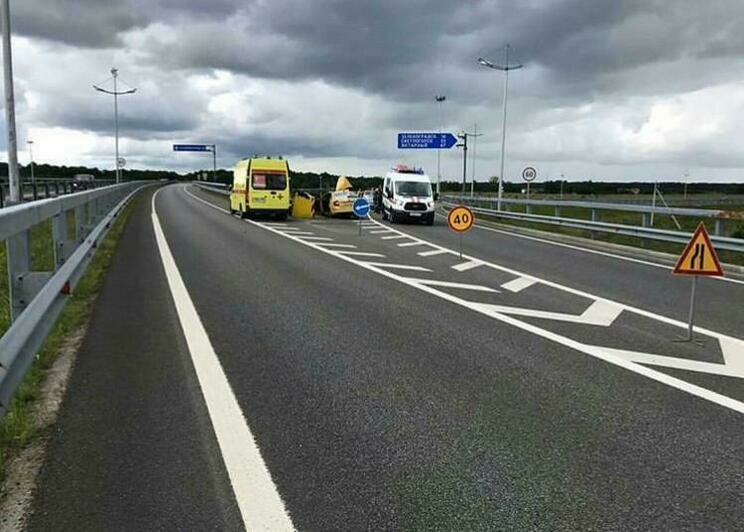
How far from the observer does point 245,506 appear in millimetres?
3578

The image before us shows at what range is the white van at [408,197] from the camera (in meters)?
30.8

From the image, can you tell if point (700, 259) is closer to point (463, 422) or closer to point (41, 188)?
point (463, 422)

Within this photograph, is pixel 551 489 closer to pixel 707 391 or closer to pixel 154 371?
pixel 707 391

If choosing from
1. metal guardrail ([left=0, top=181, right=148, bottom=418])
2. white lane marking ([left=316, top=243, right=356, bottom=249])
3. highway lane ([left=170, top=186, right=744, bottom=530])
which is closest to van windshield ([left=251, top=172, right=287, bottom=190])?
white lane marking ([left=316, top=243, right=356, bottom=249])

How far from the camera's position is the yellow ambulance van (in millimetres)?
31406

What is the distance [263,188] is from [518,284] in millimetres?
21619

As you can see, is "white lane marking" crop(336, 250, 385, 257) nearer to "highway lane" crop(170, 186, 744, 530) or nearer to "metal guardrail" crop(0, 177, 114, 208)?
"highway lane" crop(170, 186, 744, 530)

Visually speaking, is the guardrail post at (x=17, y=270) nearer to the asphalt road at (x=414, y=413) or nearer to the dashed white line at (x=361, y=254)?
the asphalt road at (x=414, y=413)

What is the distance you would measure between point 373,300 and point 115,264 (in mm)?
5929

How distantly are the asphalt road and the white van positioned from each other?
2034cm

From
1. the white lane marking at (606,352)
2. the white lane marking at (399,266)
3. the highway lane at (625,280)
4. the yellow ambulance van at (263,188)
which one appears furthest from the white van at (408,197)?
the white lane marking at (606,352)

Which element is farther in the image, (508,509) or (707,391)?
(707,391)

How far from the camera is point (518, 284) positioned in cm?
1191

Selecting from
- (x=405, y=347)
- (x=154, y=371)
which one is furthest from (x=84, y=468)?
(x=405, y=347)
